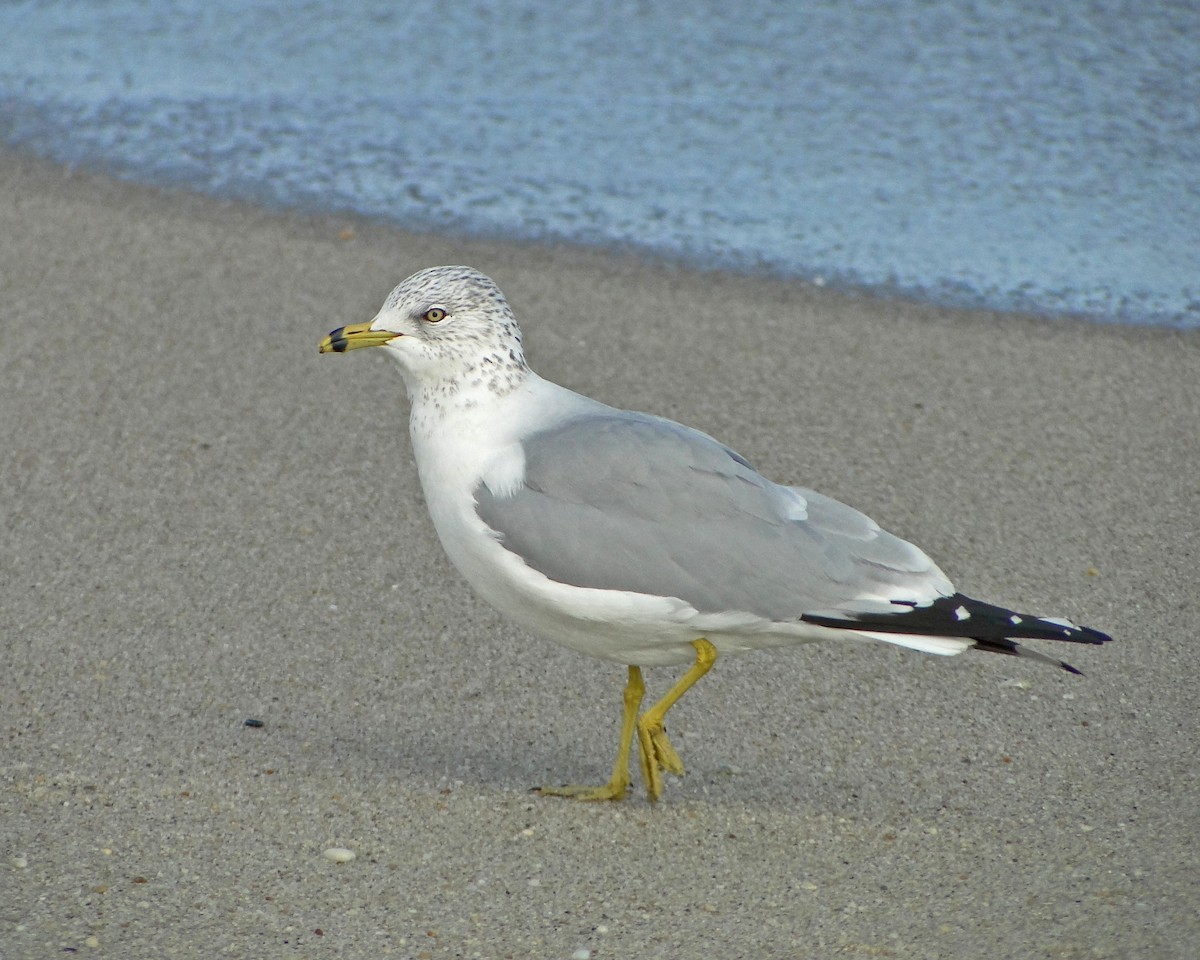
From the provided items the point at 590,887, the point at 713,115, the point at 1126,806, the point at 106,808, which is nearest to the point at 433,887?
the point at 590,887

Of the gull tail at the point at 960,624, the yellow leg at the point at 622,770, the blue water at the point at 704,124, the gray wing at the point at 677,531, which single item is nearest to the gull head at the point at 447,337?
the gray wing at the point at 677,531

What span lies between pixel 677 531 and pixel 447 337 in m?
0.69

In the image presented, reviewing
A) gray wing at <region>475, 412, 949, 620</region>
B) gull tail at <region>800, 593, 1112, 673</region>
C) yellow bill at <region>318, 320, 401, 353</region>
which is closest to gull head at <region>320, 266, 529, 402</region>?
yellow bill at <region>318, 320, 401, 353</region>

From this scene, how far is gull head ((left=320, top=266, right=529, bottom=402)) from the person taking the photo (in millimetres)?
3543

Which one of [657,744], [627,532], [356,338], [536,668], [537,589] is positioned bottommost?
[536,668]

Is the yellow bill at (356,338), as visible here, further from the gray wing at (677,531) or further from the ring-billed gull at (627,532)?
the gray wing at (677,531)

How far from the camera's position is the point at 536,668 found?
420cm

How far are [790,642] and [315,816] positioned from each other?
1154 millimetres

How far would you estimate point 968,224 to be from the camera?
7438 mm

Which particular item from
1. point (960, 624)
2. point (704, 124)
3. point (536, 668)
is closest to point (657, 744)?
point (536, 668)

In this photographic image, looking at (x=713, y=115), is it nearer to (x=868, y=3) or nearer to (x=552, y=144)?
(x=552, y=144)

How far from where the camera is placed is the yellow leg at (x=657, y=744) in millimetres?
3572

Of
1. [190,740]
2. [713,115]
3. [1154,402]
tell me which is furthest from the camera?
[713,115]

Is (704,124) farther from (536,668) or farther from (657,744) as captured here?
(657,744)
